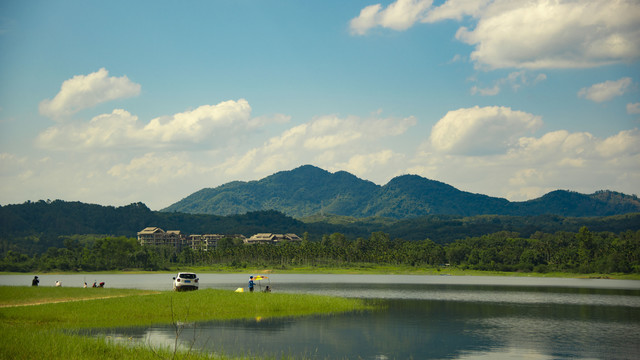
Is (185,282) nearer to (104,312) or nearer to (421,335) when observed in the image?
(104,312)

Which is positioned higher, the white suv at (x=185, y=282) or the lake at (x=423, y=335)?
the white suv at (x=185, y=282)

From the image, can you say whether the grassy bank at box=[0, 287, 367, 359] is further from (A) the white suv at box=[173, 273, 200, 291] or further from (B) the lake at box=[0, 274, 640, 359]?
(A) the white suv at box=[173, 273, 200, 291]

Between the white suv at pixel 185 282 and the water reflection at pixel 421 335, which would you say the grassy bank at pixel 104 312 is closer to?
the water reflection at pixel 421 335

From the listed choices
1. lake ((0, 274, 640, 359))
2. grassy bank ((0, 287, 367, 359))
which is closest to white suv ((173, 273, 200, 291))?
grassy bank ((0, 287, 367, 359))

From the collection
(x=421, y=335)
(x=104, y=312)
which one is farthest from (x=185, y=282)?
(x=421, y=335)

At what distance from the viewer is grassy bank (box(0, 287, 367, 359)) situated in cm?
2980

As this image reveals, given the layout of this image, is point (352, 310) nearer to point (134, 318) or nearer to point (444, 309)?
point (444, 309)

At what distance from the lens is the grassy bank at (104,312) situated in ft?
97.8

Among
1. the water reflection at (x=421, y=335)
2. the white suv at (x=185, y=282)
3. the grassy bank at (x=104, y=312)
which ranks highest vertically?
the white suv at (x=185, y=282)

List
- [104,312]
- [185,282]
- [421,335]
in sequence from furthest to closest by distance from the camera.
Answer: [185,282]
[104,312]
[421,335]

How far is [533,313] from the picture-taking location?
65375 mm

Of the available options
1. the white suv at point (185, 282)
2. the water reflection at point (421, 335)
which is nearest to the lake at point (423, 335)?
the water reflection at point (421, 335)

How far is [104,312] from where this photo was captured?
50094 millimetres

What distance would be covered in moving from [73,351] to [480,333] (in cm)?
3197
